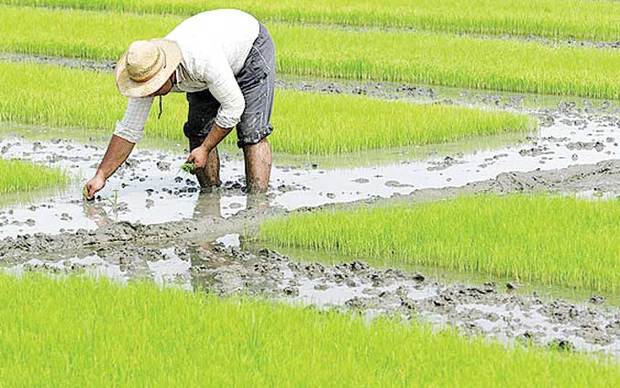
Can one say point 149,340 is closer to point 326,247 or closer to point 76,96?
point 326,247

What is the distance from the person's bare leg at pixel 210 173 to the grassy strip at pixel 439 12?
7839 mm

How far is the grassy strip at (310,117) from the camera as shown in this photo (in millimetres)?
8109

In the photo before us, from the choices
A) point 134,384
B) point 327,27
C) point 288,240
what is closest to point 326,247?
point 288,240

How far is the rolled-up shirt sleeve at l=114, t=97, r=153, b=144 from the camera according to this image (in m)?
6.14

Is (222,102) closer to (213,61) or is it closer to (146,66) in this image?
(213,61)

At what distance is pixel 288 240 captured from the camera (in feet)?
19.0

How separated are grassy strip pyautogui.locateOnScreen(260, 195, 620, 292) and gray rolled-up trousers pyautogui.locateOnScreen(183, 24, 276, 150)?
0.72 meters

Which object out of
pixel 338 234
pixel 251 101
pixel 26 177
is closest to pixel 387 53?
pixel 251 101

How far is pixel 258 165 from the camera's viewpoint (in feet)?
22.1

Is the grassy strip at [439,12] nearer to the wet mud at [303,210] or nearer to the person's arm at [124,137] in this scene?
the wet mud at [303,210]

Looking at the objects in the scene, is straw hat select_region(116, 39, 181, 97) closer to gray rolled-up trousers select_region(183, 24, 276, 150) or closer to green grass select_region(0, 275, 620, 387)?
gray rolled-up trousers select_region(183, 24, 276, 150)

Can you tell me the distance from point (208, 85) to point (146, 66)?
→ 430 mm

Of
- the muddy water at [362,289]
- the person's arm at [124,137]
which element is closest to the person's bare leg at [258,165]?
the person's arm at [124,137]

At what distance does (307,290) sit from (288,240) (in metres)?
0.75
